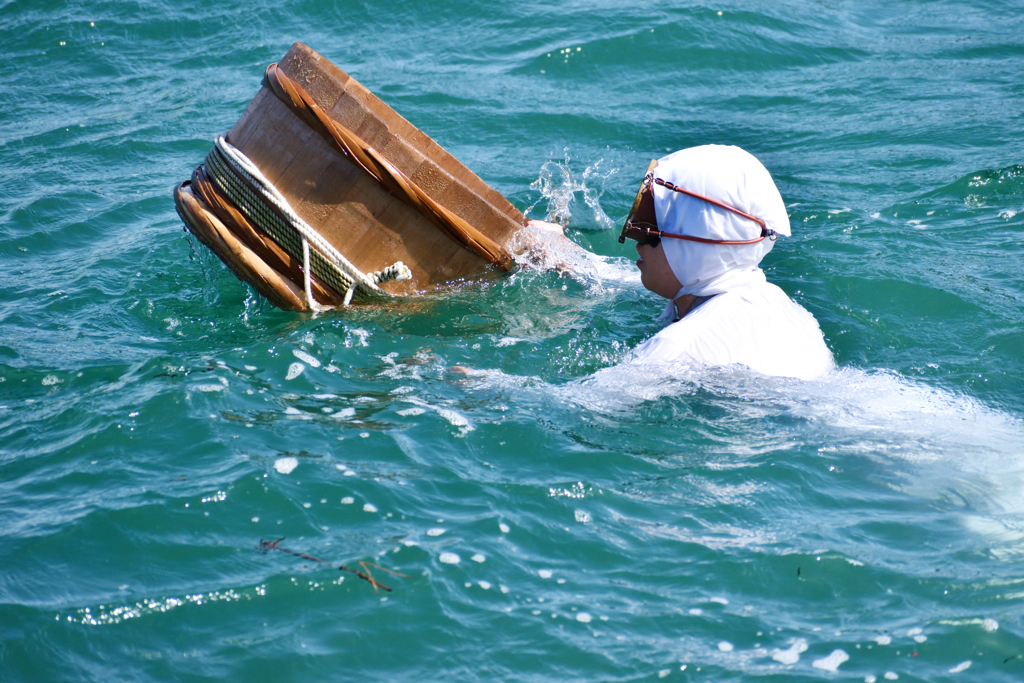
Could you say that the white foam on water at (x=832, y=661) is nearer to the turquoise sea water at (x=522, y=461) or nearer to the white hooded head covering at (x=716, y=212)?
the turquoise sea water at (x=522, y=461)

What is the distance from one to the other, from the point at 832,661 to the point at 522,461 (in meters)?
1.33

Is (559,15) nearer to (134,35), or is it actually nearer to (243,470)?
(134,35)

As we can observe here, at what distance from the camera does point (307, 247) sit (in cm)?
361

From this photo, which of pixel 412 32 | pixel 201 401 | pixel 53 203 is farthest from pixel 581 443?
pixel 412 32

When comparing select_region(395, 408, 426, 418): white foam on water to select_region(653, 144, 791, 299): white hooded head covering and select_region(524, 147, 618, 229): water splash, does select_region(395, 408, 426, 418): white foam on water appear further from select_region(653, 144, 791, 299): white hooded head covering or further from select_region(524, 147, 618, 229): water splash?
select_region(524, 147, 618, 229): water splash

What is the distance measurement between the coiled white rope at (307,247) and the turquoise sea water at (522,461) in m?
0.21

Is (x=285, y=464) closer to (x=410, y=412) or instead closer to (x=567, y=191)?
(x=410, y=412)

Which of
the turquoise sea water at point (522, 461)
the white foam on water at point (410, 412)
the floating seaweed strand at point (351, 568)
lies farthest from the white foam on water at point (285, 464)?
the white foam on water at point (410, 412)

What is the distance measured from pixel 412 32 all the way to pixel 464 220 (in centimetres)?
640

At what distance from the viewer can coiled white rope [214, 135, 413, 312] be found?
141 inches

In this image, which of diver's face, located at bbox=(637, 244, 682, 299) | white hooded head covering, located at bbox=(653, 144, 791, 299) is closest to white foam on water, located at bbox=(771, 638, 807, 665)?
white hooded head covering, located at bbox=(653, 144, 791, 299)

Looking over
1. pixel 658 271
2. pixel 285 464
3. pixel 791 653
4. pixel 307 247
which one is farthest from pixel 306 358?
pixel 791 653

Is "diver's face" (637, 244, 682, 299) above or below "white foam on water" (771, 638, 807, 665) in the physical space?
above

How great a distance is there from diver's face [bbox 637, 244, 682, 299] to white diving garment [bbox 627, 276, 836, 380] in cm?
20
